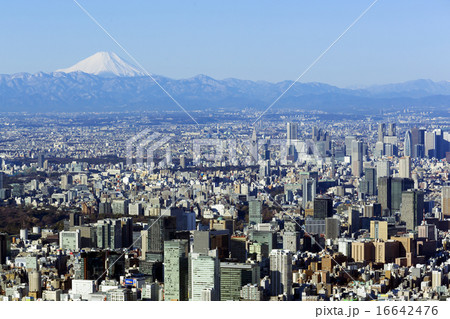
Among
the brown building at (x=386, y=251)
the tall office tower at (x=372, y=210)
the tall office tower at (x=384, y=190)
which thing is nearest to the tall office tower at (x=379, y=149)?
the tall office tower at (x=384, y=190)

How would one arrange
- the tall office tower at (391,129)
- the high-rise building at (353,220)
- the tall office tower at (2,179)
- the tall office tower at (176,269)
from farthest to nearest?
1. the tall office tower at (391,129)
2. the high-rise building at (353,220)
3. the tall office tower at (2,179)
4. the tall office tower at (176,269)

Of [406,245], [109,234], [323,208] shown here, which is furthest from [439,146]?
[109,234]

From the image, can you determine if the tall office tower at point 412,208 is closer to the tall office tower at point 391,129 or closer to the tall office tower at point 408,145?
the tall office tower at point 408,145

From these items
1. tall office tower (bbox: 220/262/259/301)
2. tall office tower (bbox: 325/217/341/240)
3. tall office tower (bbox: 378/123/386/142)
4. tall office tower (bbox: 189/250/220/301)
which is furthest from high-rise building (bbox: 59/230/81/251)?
tall office tower (bbox: 378/123/386/142)

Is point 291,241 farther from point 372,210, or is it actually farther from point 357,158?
point 357,158

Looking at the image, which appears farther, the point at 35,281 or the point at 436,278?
the point at 436,278

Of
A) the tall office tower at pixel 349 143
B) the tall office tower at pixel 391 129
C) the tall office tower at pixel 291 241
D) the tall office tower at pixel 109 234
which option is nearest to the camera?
the tall office tower at pixel 109 234
